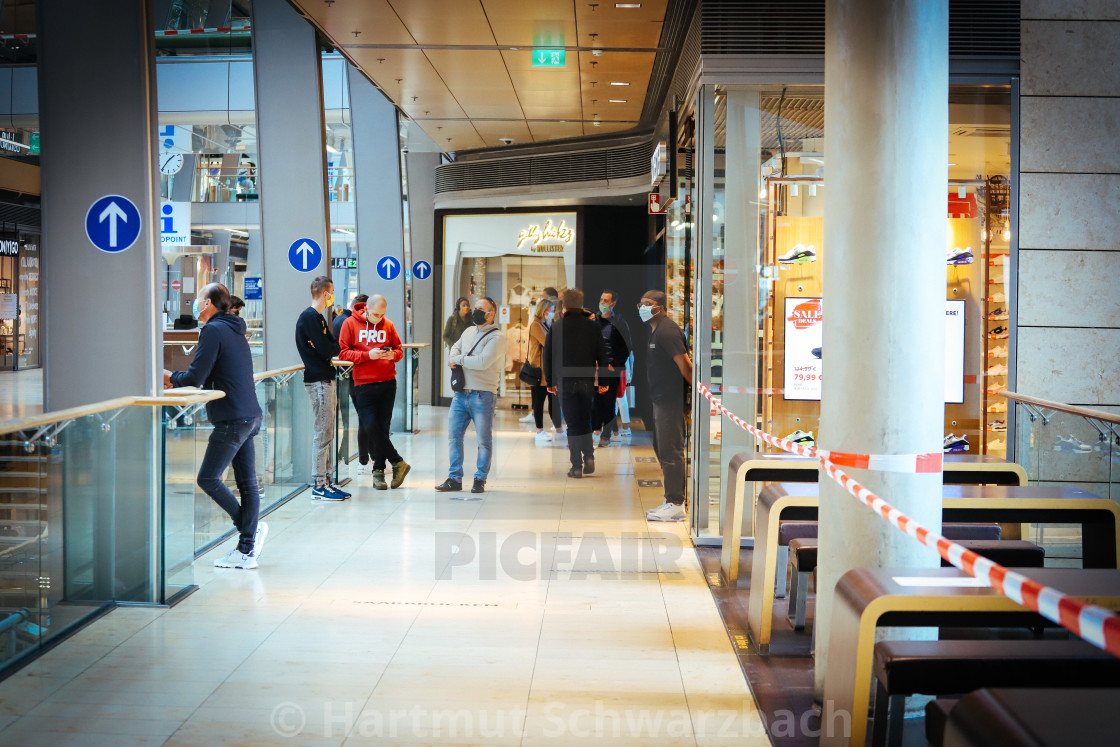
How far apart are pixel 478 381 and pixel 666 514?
1.96 meters

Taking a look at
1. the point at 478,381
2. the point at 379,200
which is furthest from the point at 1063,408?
the point at 379,200

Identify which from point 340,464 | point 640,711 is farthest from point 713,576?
point 340,464

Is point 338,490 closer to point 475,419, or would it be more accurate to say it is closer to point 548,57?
point 475,419

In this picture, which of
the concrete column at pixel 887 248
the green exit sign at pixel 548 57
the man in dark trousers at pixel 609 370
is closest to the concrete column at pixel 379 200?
the man in dark trousers at pixel 609 370

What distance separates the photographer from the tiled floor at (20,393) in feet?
43.5

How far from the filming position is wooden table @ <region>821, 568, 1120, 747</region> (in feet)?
9.53

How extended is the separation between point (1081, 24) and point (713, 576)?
4217 millimetres

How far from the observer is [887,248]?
11.8 ft

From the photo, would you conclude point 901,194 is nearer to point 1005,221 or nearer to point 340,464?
point 1005,221

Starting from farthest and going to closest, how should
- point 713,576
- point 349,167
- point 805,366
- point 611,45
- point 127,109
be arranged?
1. point 349,167
2. point 611,45
3. point 805,366
4. point 713,576
5. point 127,109

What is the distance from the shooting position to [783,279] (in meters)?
6.84

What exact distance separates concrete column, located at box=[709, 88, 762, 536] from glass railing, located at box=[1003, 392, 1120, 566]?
65.5 inches

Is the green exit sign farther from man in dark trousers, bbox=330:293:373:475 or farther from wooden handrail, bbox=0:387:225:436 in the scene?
wooden handrail, bbox=0:387:225:436

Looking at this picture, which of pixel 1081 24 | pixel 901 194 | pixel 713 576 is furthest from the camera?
pixel 1081 24
